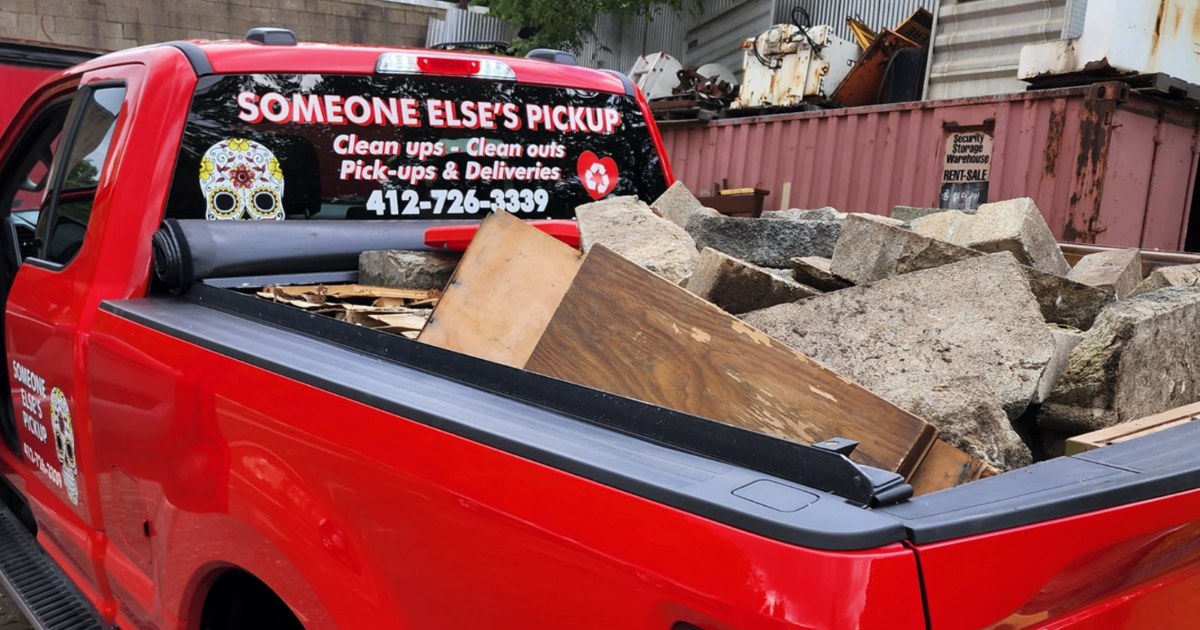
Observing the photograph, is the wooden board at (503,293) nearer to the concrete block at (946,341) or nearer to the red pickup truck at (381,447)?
the red pickup truck at (381,447)

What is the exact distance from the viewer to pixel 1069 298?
2371 millimetres

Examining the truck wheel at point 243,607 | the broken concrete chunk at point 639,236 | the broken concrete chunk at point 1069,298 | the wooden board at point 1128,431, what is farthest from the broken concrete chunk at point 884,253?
the truck wheel at point 243,607

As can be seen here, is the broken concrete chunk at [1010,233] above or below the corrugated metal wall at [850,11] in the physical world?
below

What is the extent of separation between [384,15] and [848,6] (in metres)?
9.08

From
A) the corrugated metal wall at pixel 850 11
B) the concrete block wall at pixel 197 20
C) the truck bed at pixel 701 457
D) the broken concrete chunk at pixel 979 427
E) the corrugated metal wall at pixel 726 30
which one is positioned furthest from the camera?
the concrete block wall at pixel 197 20

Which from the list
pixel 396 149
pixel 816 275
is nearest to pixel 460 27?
pixel 396 149

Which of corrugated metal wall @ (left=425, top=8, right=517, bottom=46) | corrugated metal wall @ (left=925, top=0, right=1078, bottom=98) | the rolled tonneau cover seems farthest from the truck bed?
corrugated metal wall @ (left=425, top=8, right=517, bottom=46)

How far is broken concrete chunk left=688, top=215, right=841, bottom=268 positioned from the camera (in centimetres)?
298

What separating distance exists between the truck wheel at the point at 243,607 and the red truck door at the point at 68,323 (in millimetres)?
668

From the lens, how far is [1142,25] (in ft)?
24.1

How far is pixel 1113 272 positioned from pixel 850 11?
35.5ft

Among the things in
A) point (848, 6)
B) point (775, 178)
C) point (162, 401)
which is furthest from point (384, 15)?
point (162, 401)

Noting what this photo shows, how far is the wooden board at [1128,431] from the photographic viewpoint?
140 centimetres

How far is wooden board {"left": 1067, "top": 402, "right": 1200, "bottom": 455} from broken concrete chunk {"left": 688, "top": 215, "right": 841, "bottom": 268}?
1.47 metres
